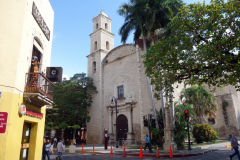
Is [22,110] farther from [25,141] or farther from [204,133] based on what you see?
[204,133]

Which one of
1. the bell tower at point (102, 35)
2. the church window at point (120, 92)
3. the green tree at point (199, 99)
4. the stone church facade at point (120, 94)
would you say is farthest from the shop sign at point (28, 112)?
the bell tower at point (102, 35)

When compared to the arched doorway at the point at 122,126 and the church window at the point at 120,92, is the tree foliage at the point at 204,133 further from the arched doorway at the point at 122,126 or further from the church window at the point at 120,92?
the church window at the point at 120,92

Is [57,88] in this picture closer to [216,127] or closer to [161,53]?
[161,53]

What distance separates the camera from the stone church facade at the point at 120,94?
2255 cm

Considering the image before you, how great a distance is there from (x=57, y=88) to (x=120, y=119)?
9863mm

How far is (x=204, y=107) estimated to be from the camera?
26172 mm

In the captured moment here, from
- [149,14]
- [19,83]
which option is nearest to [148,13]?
[149,14]

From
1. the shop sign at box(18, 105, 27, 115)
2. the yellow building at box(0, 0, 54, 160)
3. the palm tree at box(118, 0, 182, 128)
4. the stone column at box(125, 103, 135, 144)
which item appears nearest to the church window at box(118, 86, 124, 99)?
the stone column at box(125, 103, 135, 144)

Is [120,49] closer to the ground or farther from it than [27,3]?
farther from it

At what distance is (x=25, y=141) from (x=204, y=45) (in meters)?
9.48

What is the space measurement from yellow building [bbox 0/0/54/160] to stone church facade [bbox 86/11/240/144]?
14.6 metres

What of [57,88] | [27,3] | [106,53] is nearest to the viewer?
[27,3]

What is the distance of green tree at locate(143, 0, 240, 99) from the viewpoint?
9172 millimetres

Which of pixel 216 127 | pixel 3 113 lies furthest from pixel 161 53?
pixel 216 127
